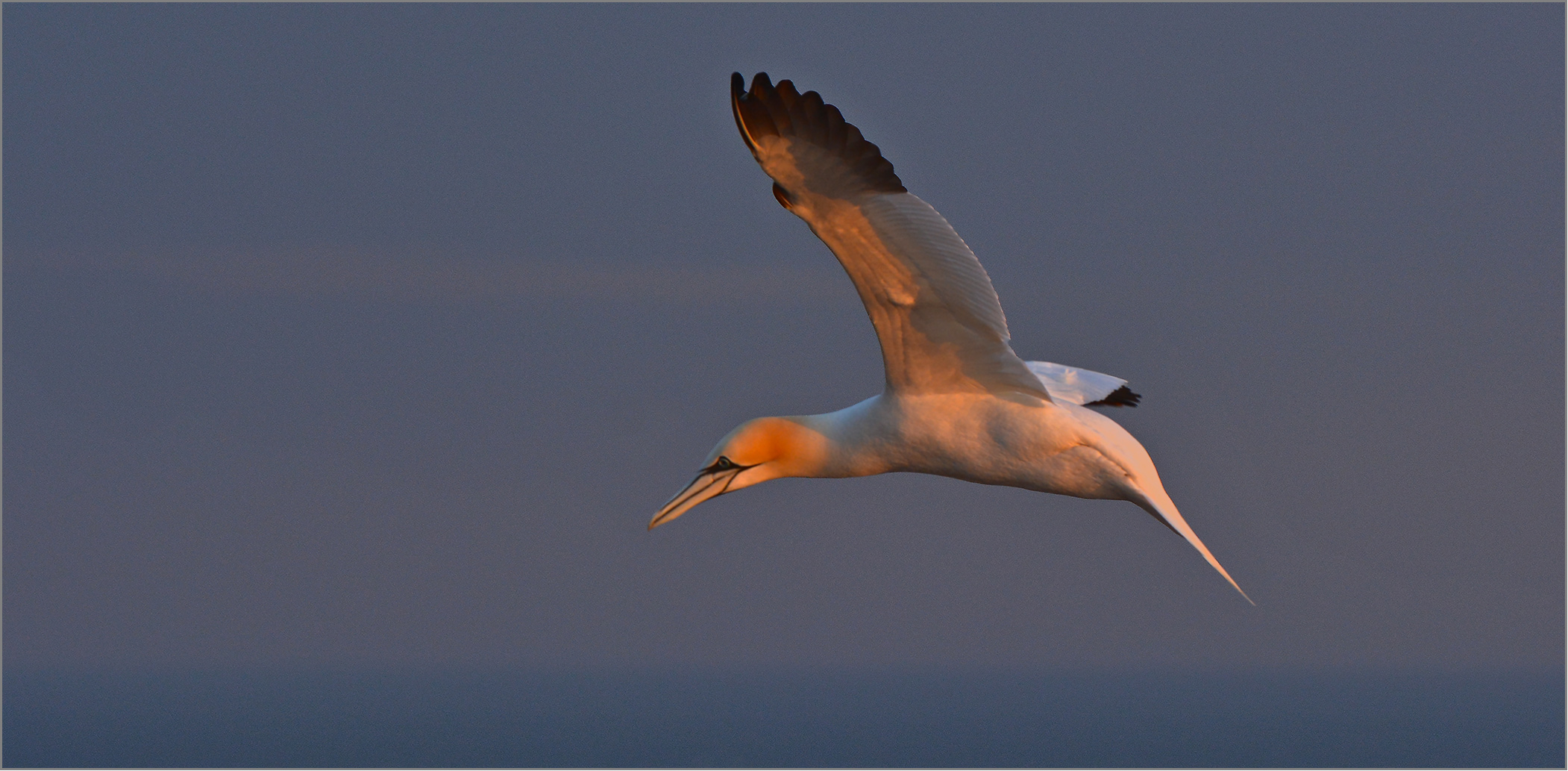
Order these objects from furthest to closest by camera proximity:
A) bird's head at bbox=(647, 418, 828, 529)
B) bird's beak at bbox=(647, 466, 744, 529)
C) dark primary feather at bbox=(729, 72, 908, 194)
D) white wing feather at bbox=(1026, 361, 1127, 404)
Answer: white wing feather at bbox=(1026, 361, 1127, 404), bird's beak at bbox=(647, 466, 744, 529), bird's head at bbox=(647, 418, 828, 529), dark primary feather at bbox=(729, 72, 908, 194)

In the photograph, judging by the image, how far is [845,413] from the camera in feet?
27.6

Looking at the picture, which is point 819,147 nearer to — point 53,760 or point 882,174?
point 882,174

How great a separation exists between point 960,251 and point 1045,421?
1.35 metres

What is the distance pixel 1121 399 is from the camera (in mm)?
9688

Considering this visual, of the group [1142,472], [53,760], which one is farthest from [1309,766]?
[1142,472]

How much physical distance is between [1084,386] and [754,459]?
2530mm

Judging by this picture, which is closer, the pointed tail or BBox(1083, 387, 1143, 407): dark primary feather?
the pointed tail

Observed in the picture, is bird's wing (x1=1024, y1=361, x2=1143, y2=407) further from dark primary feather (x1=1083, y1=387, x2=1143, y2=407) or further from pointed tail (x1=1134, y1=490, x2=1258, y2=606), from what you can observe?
pointed tail (x1=1134, y1=490, x2=1258, y2=606)

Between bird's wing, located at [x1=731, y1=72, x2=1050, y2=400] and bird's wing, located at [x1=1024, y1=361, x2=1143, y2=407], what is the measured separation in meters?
1.33

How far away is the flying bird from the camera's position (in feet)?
22.0

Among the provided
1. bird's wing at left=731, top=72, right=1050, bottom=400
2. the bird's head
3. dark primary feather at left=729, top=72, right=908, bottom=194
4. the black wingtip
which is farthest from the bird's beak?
the black wingtip

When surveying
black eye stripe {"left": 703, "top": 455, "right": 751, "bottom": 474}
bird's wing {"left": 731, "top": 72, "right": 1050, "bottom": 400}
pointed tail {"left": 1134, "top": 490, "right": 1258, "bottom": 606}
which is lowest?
pointed tail {"left": 1134, "top": 490, "right": 1258, "bottom": 606}

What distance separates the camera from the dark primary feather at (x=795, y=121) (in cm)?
658

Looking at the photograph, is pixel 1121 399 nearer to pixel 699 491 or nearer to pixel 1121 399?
pixel 1121 399
